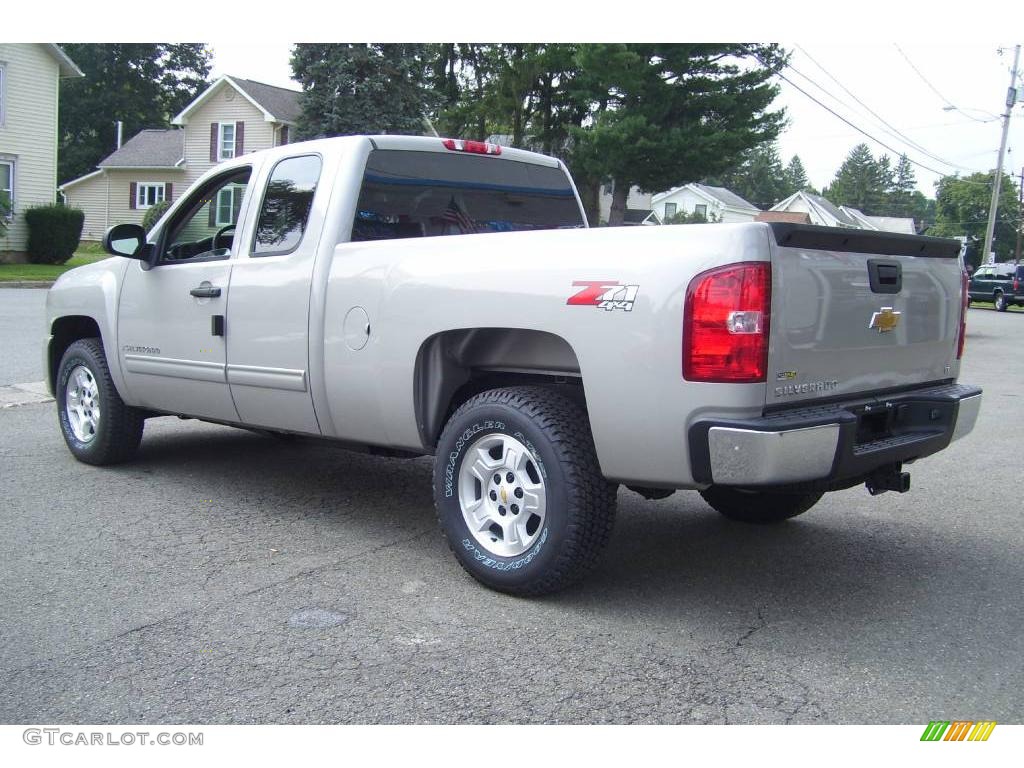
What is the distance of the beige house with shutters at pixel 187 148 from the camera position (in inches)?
1661

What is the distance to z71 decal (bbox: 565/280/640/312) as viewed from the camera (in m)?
3.77

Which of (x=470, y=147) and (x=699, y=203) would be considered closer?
(x=470, y=147)

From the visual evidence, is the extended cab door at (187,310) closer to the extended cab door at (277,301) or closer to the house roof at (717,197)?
the extended cab door at (277,301)

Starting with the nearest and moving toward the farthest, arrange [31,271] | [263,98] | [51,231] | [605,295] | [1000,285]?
[605,295] < [31,271] < [51,231] < [1000,285] < [263,98]

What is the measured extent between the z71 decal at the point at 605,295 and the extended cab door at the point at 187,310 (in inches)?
93.3

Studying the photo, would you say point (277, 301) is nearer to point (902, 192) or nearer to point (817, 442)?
point (817, 442)

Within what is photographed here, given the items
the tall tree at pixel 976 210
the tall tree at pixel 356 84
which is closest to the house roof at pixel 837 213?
the tall tree at pixel 976 210

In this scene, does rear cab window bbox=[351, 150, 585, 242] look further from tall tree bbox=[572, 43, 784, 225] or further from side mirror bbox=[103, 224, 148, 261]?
tall tree bbox=[572, 43, 784, 225]

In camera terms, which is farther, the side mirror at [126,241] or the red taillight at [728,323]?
the side mirror at [126,241]

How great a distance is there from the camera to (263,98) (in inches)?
1660

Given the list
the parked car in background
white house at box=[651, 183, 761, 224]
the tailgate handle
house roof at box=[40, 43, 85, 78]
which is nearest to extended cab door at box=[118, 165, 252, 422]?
the tailgate handle

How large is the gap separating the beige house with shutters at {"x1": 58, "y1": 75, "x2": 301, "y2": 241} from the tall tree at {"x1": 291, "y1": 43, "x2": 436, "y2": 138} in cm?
853

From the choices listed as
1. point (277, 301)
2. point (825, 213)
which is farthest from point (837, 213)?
point (277, 301)

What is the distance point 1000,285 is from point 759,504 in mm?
37868
